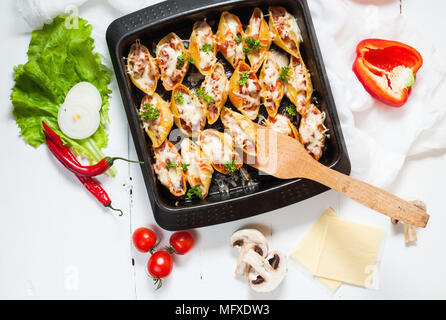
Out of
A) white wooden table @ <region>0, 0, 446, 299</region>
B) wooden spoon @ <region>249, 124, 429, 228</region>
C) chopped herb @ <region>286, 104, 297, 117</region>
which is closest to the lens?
wooden spoon @ <region>249, 124, 429, 228</region>

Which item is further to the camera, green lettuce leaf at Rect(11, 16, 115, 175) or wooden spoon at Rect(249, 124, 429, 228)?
green lettuce leaf at Rect(11, 16, 115, 175)

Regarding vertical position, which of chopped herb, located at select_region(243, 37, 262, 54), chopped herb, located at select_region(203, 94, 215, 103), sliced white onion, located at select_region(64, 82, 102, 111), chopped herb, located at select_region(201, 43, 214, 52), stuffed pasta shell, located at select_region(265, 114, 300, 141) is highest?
chopped herb, located at select_region(201, 43, 214, 52)

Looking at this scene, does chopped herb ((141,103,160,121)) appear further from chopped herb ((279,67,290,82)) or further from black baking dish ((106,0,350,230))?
chopped herb ((279,67,290,82))

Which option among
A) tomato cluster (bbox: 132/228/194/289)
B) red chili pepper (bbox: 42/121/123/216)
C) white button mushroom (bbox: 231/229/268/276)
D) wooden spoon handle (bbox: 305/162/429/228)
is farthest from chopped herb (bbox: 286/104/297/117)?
red chili pepper (bbox: 42/121/123/216)

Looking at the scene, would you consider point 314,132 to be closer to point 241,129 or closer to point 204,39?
point 241,129

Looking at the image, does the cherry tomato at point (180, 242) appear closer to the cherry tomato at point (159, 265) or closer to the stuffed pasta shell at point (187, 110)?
the cherry tomato at point (159, 265)

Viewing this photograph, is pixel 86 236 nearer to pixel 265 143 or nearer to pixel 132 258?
pixel 132 258

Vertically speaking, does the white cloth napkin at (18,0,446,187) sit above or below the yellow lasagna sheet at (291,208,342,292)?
above

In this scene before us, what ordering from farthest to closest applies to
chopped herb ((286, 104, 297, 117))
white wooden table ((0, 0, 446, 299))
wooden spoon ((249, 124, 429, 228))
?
white wooden table ((0, 0, 446, 299)), chopped herb ((286, 104, 297, 117)), wooden spoon ((249, 124, 429, 228))

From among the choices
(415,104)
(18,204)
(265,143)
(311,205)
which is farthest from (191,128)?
(415,104)
